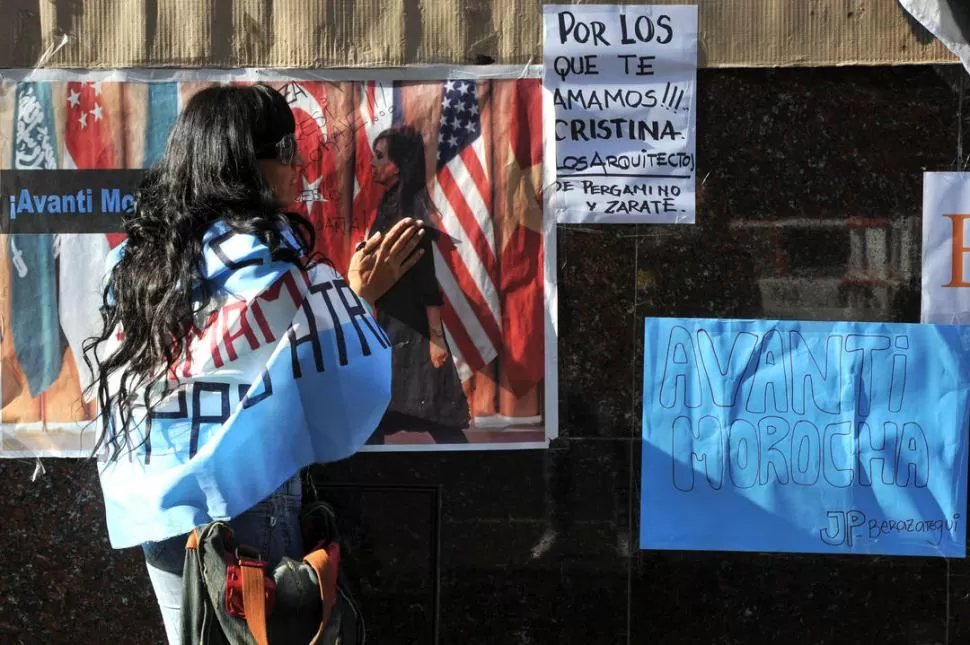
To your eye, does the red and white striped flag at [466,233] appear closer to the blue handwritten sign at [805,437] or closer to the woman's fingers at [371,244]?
the woman's fingers at [371,244]

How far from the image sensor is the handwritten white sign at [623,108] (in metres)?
3.46

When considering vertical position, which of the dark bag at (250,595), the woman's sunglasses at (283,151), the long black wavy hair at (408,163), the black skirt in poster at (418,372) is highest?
the long black wavy hair at (408,163)

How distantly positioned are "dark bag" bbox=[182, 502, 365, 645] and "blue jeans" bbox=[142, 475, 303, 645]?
0.20 feet

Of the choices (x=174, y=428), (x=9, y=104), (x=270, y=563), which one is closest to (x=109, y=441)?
(x=174, y=428)

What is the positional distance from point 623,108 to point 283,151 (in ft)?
4.74

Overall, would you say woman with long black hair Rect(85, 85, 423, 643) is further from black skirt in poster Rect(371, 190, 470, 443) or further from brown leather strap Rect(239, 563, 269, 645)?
black skirt in poster Rect(371, 190, 470, 443)

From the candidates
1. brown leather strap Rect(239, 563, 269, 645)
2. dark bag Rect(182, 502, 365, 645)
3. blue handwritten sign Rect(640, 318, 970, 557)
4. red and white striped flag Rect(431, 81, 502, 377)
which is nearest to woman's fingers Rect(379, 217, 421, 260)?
red and white striped flag Rect(431, 81, 502, 377)

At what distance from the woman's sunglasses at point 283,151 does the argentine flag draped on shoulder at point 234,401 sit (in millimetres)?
229

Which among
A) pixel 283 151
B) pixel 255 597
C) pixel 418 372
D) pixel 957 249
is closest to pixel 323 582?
pixel 255 597

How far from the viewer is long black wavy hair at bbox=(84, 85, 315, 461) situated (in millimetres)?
2297

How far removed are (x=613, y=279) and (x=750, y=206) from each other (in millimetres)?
538

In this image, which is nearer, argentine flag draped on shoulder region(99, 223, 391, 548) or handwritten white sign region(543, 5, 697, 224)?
argentine flag draped on shoulder region(99, 223, 391, 548)

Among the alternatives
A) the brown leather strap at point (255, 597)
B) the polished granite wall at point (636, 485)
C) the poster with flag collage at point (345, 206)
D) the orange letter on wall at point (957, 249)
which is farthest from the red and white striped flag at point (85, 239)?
the orange letter on wall at point (957, 249)

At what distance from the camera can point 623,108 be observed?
3.47m
